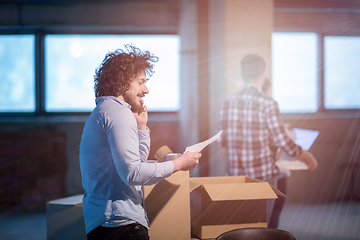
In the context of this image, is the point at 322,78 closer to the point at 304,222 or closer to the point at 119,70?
the point at 304,222

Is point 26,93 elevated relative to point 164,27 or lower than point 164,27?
lower

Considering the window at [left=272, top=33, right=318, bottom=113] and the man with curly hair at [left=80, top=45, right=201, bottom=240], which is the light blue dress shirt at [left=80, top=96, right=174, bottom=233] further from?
the window at [left=272, top=33, right=318, bottom=113]

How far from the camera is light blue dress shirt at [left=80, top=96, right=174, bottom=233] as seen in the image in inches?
32.5

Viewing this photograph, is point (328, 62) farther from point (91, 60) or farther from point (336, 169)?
point (91, 60)

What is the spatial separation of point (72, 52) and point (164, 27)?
1.39 metres

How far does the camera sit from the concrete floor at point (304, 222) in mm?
2424

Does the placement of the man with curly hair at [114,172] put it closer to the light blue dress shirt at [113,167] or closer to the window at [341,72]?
the light blue dress shirt at [113,167]

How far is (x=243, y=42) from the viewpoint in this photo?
2.71m

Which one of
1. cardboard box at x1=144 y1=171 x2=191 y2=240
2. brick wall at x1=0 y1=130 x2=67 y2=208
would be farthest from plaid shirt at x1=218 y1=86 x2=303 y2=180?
brick wall at x1=0 y1=130 x2=67 y2=208

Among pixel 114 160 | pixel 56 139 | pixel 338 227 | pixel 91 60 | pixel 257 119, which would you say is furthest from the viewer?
pixel 91 60

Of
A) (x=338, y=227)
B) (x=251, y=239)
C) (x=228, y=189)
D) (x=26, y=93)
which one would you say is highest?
(x=26, y=93)

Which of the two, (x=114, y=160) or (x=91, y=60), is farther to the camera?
(x=91, y=60)

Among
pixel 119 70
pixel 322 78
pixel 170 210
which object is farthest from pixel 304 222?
pixel 119 70

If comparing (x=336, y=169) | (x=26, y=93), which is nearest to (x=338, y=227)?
(x=336, y=169)
